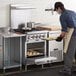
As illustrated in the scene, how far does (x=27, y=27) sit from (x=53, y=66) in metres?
1.02

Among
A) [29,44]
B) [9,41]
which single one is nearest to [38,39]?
[29,44]

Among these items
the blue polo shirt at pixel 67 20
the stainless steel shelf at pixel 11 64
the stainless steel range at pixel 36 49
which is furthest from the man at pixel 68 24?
the stainless steel shelf at pixel 11 64

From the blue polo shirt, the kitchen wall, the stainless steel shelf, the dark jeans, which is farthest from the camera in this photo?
the kitchen wall

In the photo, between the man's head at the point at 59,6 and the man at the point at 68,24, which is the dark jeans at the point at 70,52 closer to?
the man at the point at 68,24

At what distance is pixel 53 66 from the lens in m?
5.63

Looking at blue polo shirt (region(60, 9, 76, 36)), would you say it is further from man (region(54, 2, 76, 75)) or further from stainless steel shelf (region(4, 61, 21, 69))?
stainless steel shelf (region(4, 61, 21, 69))

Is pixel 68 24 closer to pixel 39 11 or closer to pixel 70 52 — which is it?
pixel 70 52

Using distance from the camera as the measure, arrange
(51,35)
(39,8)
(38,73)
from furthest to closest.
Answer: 1. (39,8)
2. (51,35)
3. (38,73)

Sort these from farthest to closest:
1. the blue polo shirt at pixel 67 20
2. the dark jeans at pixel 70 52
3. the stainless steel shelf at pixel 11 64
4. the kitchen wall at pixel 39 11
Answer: the kitchen wall at pixel 39 11 < the stainless steel shelf at pixel 11 64 < the dark jeans at pixel 70 52 < the blue polo shirt at pixel 67 20

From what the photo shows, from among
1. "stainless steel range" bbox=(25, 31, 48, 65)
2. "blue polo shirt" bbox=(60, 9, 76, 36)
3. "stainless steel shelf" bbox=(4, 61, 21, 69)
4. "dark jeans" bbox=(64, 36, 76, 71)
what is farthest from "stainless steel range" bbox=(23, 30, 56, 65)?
"blue polo shirt" bbox=(60, 9, 76, 36)

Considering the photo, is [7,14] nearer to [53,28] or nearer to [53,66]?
[53,28]

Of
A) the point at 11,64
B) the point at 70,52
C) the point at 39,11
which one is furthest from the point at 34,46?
the point at 70,52

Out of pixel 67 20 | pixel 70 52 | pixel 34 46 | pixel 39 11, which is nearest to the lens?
pixel 67 20

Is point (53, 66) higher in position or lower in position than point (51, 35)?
lower
